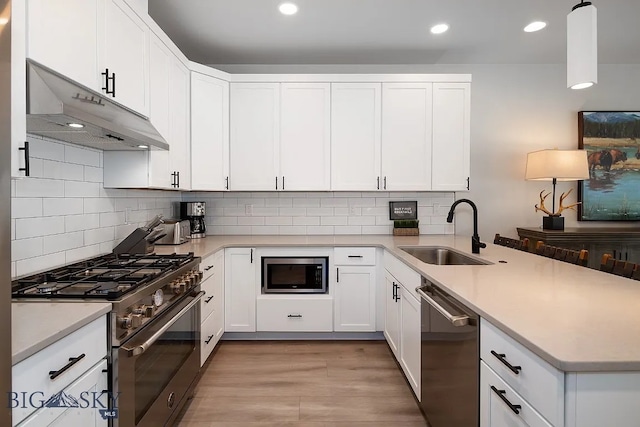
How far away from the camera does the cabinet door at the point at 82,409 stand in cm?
104

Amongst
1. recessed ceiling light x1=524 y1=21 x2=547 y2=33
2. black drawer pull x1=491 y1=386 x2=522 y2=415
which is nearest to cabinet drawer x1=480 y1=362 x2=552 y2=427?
black drawer pull x1=491 y1=386 x2=522 y2=415

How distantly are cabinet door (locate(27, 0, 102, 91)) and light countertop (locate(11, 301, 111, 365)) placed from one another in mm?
931

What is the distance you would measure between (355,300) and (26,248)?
2369 millimetres

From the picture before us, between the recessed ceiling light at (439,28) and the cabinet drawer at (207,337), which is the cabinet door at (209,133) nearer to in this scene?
the cabinet drawer at (207,337)

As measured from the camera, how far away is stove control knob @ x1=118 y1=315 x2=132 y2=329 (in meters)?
1.42

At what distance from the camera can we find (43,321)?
1.17 meters

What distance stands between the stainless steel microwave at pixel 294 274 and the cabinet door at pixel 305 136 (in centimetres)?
72

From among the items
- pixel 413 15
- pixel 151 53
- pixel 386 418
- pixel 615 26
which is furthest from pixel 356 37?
pixel 386 418

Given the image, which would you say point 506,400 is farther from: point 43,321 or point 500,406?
point 43,321

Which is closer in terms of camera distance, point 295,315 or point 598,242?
point 295,315

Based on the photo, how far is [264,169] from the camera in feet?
11.7

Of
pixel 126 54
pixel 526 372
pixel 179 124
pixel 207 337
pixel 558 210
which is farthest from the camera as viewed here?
pixel 558 210

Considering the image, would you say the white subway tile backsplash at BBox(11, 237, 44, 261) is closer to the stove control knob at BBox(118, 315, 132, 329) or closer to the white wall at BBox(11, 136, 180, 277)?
the white wall at BBox(11, 136, 180, 277)

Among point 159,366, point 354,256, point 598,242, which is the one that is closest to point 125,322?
point 159,366
